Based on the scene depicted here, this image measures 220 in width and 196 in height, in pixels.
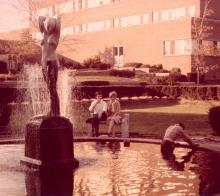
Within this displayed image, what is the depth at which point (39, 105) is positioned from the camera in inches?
1085

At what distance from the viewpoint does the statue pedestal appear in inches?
449

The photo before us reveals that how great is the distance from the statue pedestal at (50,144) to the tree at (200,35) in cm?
3842

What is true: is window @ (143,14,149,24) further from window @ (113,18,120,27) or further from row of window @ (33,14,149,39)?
window @ (113,18,120,27)

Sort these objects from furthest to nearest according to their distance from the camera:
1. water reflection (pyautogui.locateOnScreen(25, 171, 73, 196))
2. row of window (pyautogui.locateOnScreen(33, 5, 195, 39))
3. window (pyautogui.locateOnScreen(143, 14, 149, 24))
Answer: row of window (pyautogui.locateOnScreen(33, 5, 195, 39)), window (pyautogui.locateOnScreen(143, 14, 149, 24)), water reflection (pyautogui.locateOnScreen(25, 171, 73, 196))

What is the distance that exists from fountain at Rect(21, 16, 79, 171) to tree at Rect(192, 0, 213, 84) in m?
38.2

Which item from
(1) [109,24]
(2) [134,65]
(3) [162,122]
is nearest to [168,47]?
(2) [134,65]

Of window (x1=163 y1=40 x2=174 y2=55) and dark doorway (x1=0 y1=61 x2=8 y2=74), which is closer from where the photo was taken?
dark doorway (x1=0 y1=61 x2=8 y2=74)

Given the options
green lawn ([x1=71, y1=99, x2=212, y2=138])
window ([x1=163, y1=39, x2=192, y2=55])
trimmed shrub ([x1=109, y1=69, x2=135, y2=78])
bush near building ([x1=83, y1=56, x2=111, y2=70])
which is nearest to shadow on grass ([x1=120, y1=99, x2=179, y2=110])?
green lawn ([x1=71, y1=99, x2=212, y2=138])

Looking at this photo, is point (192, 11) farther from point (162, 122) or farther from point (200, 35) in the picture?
point (162, 122)

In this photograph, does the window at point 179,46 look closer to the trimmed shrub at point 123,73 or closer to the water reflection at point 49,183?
the trimmed shrub at point 123,73

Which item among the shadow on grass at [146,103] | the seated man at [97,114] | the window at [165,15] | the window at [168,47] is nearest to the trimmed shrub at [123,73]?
the window at [168,47]

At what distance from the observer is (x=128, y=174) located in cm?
1073

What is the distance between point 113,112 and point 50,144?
6.33m

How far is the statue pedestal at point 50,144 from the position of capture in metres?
11.4
